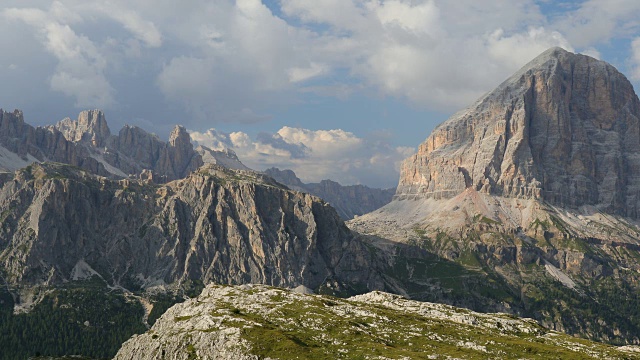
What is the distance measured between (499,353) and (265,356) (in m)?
67.8

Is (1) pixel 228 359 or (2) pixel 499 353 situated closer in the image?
(1) pixel 228 359

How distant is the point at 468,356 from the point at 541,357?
1043 inches

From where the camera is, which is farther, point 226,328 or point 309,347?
point 226,328

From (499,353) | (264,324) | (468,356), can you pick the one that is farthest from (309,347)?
(499,353)

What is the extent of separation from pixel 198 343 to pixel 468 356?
75.6 meters

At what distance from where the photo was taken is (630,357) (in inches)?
7790

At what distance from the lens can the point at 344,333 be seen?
185 meters

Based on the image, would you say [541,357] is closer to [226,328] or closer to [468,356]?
[468,356]

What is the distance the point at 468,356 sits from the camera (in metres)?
168

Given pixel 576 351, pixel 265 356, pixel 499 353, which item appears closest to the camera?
pixel 265 356

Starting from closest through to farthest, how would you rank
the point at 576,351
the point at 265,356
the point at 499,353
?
1. the point at 265,356
2. the point at 499,353
3. the point at 576,351

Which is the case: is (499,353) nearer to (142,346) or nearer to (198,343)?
(198,343)

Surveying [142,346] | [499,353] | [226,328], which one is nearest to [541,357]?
[499,353]

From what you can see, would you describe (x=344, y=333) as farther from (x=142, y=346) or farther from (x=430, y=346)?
(x=142, y=346)
